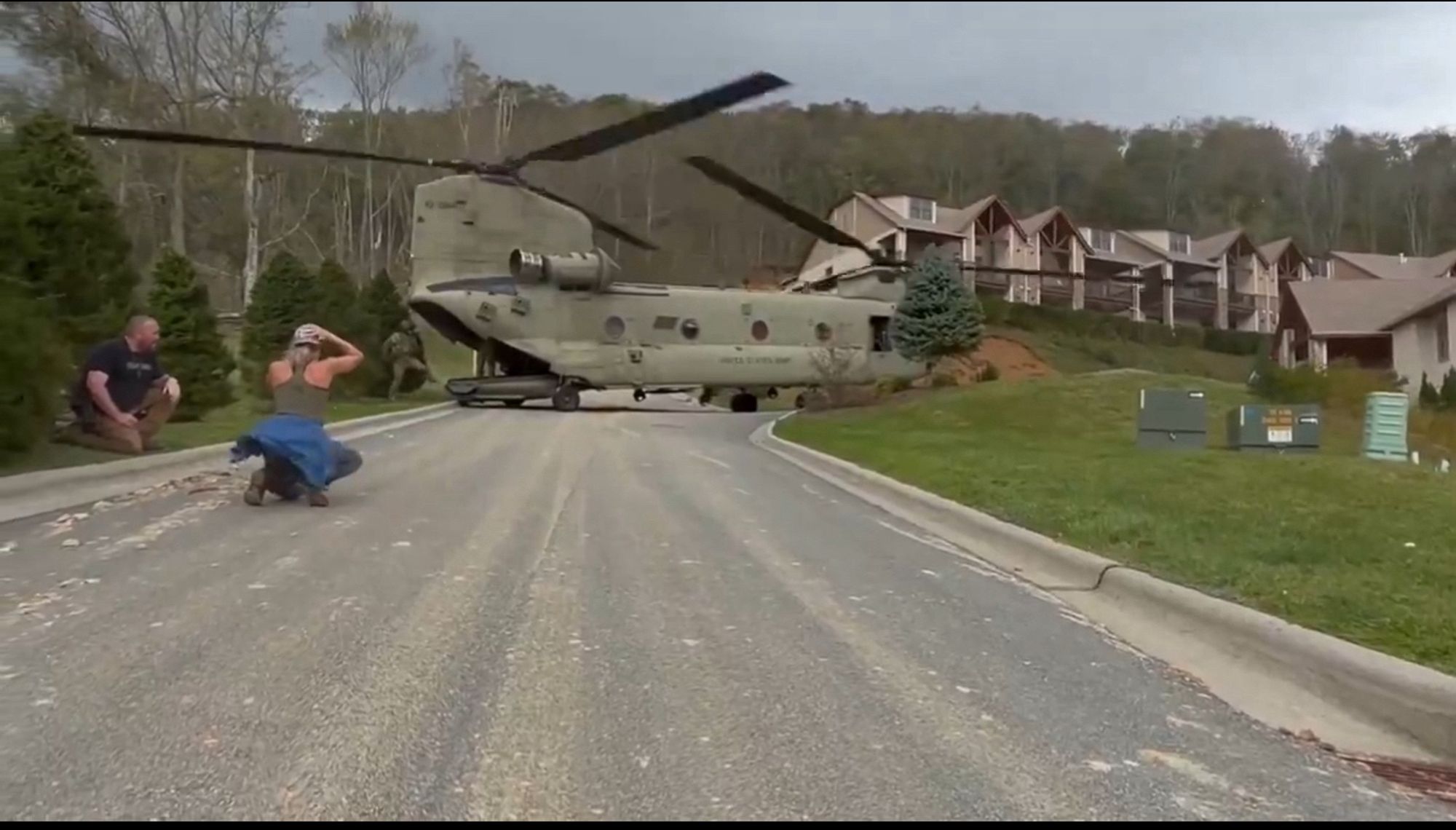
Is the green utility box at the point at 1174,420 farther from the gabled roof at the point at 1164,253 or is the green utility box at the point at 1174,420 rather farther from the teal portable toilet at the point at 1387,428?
the gabled roof at the point at 1164,253

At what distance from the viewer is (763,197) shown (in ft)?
81.4

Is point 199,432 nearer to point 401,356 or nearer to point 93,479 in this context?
point 93,479

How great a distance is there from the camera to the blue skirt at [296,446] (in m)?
9.52

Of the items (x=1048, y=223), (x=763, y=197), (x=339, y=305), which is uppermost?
(x=1048, y=223)

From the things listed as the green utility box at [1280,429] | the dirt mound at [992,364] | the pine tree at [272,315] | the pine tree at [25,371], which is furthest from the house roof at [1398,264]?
the pine tree at [272,315]

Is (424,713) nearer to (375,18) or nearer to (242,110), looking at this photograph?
(375,18)

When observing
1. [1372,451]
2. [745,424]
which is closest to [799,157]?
[745,424]

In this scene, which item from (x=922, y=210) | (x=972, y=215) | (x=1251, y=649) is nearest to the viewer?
(x=1251, y=649)

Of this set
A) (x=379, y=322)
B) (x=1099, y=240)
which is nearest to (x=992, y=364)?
(x=1099, y=240)

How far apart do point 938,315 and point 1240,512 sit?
1792cm

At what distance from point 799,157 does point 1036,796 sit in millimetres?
28575

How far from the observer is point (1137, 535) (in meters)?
8.69

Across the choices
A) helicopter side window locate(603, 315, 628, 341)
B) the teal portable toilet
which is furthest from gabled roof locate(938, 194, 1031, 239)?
the teal portable toilet

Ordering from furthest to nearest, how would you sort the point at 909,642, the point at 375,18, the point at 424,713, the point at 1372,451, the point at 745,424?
the point at 745,424
the point at 1372,451
the point at 375,18
the point at 909,642
the point at 424,713
